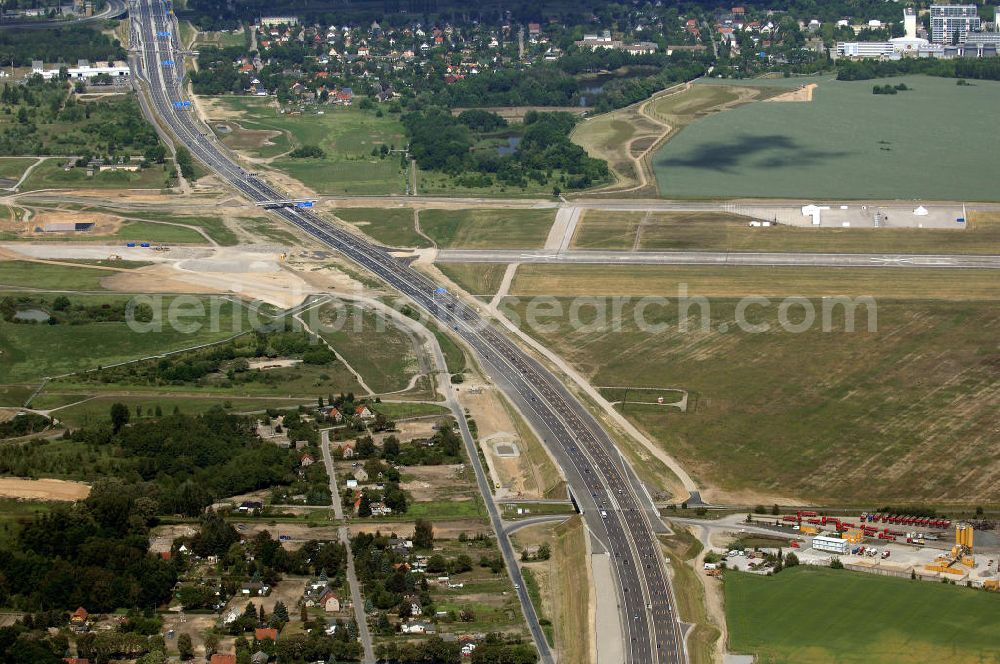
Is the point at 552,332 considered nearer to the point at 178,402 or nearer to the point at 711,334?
the point at 711,334

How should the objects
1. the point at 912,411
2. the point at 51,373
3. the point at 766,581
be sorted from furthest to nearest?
the point at 51,373
the point at 912,411
the point at 766,581

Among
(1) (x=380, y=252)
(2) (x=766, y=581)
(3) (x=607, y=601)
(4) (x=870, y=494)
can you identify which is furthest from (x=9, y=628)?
(1) (x=380, y=252)

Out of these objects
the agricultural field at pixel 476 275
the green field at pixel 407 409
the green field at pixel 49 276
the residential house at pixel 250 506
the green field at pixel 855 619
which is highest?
the green field at pixel 49 276

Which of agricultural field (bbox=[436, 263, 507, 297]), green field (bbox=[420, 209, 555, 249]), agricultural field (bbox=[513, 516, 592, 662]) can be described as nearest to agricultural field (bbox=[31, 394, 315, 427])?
agricultural field (bbox=[513, 516, 592, 662])

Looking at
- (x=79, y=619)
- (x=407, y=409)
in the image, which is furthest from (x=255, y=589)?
(x=407, y=409)

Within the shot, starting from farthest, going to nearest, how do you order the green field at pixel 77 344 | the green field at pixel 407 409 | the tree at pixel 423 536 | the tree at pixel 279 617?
the green field at pixel 77 344 < the green field at pixel 407 409 < the tree at pixel 423 536 < the tree at pixel 279 617

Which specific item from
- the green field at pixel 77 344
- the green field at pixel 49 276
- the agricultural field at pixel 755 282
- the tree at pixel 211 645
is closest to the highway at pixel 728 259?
the agricultural field at pixel 755 282

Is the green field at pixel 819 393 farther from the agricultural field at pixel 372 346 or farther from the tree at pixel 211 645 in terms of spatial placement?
the tree at pixel 211 645
